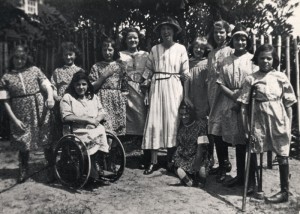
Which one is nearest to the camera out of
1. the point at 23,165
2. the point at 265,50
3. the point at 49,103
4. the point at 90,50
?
the point at 265,50

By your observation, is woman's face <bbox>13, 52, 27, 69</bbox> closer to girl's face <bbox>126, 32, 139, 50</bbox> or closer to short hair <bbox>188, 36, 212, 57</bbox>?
girl's face <bbox>126, 32, 139, 50</bbox>

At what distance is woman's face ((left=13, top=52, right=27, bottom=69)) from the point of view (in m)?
5.36

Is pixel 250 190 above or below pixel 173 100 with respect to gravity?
below

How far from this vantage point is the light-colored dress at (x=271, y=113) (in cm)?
455

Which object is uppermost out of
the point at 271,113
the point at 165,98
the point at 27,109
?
the point at 165,98

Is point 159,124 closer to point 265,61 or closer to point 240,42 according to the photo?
point 240,42

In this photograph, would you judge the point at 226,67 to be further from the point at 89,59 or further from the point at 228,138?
the point at 89,59

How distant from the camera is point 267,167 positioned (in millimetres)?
6008

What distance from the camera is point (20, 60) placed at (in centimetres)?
537

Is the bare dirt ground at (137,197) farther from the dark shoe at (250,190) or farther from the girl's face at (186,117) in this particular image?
the girl's face at (186,117)

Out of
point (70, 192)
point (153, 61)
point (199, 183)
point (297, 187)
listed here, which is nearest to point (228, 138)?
point (199, 183)

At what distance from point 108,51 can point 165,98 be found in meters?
1.02

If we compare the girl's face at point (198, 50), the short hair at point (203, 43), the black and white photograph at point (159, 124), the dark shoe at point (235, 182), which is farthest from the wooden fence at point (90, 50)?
the dark shoe at point (235, 182)

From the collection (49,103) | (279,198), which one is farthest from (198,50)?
(279,198)
